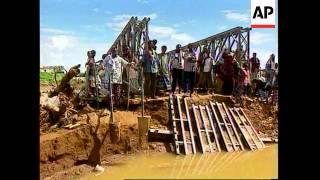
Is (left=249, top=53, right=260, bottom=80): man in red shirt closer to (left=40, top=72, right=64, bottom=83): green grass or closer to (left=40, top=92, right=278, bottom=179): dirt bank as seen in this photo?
(left=40, top=92, right=278, bottom=179): dirt bank

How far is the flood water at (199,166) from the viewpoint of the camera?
494 cm

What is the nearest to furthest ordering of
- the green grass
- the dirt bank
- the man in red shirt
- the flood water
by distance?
1. the flood water
2. the green grass
3. the dirt bank
4. the man in red shirt

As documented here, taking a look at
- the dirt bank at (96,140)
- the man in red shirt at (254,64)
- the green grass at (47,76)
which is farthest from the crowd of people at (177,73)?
the green grass at (47,76)

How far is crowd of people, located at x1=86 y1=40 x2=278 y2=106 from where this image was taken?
19.8 feet

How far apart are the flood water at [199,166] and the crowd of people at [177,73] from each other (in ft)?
2.91

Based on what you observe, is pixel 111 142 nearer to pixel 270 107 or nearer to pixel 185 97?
pixel 185 97

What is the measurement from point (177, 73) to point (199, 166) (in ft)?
5.39

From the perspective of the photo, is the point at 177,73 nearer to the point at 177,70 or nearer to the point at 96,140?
the point at 177,70

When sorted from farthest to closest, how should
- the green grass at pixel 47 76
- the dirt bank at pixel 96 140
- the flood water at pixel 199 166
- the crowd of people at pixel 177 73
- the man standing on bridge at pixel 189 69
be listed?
the man standing on bridge at pixel 189 69 → the crowd of people at pixel 177 73 → the dirt bank at pixel 96 140 → the green grass at pixel 47 76 → the flood water at pixel 199 166

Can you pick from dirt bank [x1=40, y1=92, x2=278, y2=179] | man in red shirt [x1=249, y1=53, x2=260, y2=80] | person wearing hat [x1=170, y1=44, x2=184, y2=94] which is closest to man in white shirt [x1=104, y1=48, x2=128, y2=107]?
dirt bank [x1=40, y1=92, x2=278, y2=179]

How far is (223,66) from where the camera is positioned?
650 cm

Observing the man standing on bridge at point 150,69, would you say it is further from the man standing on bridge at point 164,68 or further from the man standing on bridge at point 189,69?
the man standing on bridge at point 189,69

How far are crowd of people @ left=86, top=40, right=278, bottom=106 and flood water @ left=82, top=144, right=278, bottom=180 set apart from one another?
89cm
